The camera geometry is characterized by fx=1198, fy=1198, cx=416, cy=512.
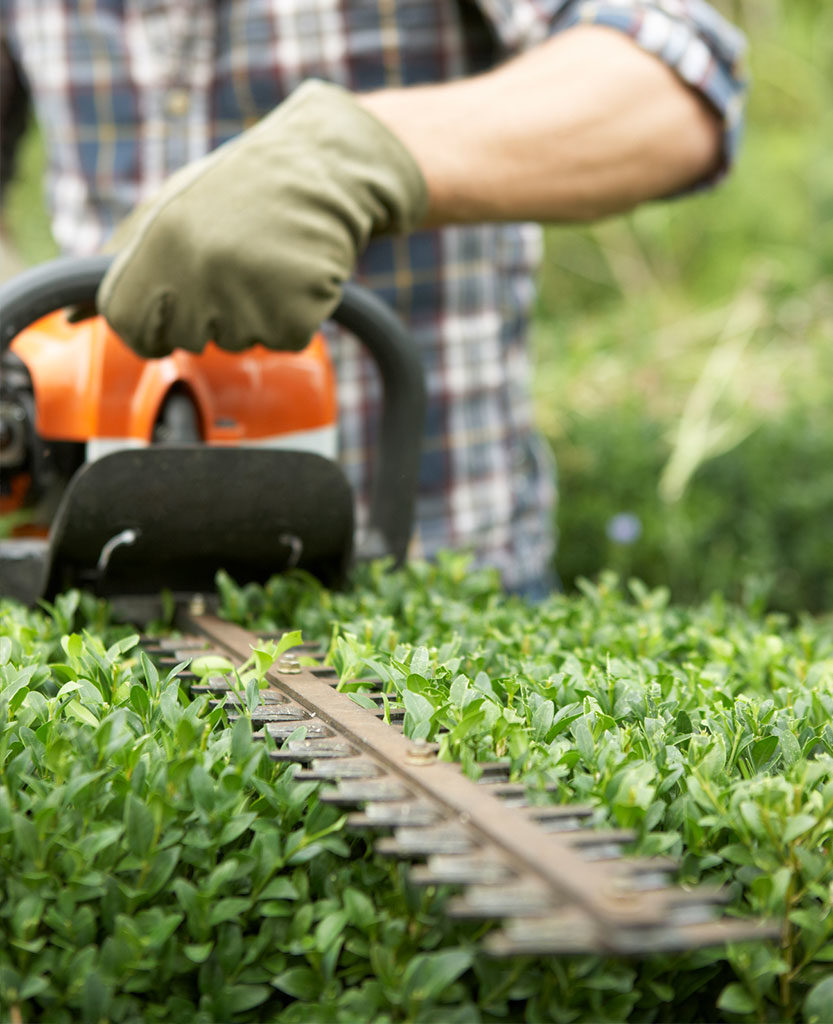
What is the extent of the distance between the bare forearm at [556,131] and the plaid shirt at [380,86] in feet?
0.19

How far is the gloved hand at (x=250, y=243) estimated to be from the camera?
4.95 ft

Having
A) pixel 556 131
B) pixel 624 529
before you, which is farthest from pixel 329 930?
pixel 624 529

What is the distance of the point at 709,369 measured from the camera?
4297 millimetres

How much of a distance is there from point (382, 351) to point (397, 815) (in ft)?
3.12

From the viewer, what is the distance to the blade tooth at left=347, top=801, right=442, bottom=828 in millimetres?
877

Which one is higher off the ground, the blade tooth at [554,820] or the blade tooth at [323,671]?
the blade tooth at [554,820]

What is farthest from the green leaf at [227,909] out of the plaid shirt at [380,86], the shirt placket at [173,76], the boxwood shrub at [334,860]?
the shirt placket at [173,76]

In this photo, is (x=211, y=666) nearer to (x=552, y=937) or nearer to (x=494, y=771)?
(x=494, y=771)

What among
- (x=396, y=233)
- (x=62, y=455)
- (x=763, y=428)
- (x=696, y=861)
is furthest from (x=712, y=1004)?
(x=763, y=428)

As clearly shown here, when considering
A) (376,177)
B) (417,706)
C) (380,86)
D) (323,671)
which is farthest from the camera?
(380,86)

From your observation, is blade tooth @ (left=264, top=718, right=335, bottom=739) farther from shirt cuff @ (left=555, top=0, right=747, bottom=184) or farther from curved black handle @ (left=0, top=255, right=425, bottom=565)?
shirt cuff @ (left=555, top=0, right=747, bottom=184)

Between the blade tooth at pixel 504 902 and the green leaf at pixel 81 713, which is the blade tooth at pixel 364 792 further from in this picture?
the green leaf at pixel 81 713

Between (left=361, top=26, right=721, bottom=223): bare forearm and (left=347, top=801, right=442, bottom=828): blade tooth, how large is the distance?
1173 mm

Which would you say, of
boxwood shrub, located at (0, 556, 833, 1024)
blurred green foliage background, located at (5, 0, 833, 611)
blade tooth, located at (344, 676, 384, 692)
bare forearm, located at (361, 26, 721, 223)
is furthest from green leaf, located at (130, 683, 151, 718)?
blurred green foliage background, located at (5, 0, 833, 611)
